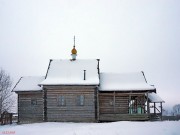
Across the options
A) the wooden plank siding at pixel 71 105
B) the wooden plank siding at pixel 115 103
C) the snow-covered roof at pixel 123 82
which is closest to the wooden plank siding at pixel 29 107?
the wooden plank siding at pixel 71 105

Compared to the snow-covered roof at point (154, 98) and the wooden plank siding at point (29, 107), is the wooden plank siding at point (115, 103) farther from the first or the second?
the wooden plank siding at point (29, 107)

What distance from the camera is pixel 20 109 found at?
1209 inches

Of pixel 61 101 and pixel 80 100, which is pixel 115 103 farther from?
pixel 61 101

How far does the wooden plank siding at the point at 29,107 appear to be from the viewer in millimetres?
30297

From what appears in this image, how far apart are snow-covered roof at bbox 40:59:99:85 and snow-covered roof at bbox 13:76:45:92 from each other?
191 centimetres

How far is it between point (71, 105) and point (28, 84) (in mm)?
6291

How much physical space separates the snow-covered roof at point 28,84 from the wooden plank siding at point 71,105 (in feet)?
7.74

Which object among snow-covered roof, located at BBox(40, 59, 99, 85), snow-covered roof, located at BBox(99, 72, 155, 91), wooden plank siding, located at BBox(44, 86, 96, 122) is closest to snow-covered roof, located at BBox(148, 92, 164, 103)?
snow-covered roof, located at BBox(99, 72, 155, 91)

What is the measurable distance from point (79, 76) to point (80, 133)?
14085 millimetres

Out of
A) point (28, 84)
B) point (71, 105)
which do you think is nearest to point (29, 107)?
point (28, 84)

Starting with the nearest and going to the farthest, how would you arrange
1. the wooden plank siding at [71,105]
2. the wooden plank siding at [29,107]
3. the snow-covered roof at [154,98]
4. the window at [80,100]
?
the wooden plank siding at [71,105] < the window at [80,100] < the wooden plank siding at [29,107] < the snow-covered roof at [154,98]

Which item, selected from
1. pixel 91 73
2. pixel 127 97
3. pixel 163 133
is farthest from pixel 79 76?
pixel 163 133

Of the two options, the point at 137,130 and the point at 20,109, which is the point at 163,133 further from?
the point at 20,109

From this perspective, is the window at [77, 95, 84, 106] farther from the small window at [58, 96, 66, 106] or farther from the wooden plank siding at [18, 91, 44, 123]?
the wooden plank siding at [18, 91, 44, 123]
